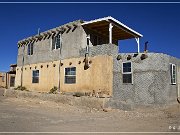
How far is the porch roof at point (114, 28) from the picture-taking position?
59.0 ft

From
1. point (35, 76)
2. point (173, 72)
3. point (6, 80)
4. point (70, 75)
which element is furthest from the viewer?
point (6, 80)

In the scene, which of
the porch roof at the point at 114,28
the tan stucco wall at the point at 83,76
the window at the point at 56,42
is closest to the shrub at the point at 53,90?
the tan stucco wall at the point at 83,76

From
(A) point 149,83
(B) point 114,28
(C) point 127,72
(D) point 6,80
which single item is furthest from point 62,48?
(D) point 6,80

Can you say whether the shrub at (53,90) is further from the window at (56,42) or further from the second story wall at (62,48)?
the window at (56,42)

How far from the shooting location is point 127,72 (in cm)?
1623

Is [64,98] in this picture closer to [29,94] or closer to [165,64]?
[29,94]

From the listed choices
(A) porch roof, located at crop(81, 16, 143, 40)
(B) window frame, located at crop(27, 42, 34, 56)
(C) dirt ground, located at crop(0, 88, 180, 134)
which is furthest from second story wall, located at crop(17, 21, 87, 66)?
(C) dirt ground, located at crop(0, 88, 180, 134)

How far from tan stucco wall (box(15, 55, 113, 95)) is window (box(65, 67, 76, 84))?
329 mm

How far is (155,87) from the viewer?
50.9ft

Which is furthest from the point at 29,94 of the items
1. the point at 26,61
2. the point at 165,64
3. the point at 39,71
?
the point at 165,64

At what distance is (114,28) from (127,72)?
5469 mm

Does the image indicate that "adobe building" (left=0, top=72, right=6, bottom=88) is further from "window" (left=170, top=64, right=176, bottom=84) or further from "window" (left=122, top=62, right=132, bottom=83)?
"window" (left=170, top=64, right=176, bottom=84)

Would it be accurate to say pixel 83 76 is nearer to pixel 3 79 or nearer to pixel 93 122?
pixel 93 122

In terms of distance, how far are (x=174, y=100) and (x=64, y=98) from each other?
893 cm
